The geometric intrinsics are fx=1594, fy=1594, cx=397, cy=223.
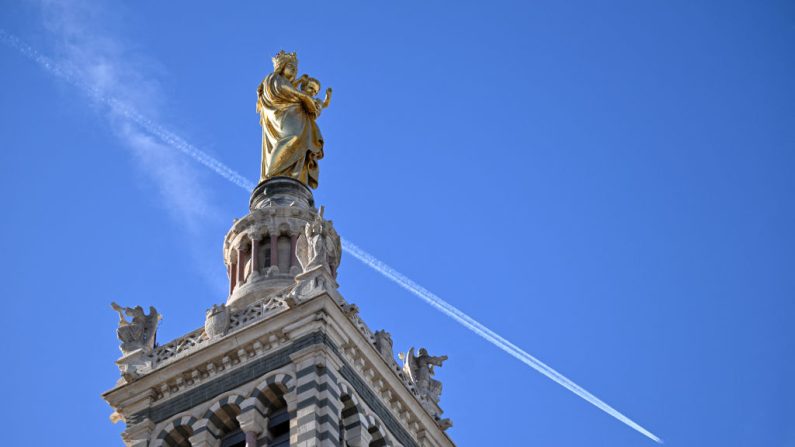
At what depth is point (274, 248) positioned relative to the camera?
54.0m

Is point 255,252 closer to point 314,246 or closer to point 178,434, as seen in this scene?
point 314,246

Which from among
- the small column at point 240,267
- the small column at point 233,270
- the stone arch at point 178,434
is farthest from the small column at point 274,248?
the stone arch at point 178,434

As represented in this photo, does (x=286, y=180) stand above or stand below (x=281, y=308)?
above

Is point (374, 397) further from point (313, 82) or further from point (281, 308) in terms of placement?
point (313, 82)

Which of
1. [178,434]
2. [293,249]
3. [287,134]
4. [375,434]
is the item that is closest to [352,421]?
[375,434]

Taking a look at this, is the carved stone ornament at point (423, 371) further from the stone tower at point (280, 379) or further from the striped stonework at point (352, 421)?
the striped stonework at point (352, 421)

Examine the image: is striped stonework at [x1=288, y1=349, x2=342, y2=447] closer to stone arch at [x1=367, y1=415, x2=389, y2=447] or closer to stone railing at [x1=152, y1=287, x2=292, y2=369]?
stone arch at [x1=367, y1=415, x2=389, y2=447]

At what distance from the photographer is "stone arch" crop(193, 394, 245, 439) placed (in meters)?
46.5

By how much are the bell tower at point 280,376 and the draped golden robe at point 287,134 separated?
533cm

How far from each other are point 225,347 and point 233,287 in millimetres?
6421

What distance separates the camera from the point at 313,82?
61094 millimetres

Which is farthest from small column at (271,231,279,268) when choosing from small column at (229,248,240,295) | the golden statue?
the golden statue

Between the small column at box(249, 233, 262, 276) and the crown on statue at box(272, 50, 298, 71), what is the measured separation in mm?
9104

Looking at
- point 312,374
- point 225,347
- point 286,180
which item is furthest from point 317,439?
point 286,180
